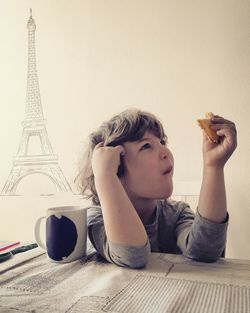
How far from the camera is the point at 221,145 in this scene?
553 mm

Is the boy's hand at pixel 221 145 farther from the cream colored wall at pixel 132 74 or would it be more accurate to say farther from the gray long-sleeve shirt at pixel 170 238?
the cream colored wall at pixel 132 74

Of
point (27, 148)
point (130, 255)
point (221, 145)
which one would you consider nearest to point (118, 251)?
point (130, 255)

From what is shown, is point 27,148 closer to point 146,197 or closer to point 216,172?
point 146,197

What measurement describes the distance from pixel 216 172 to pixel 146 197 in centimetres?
15

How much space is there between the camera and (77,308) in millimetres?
312

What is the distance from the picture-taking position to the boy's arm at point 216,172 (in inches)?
21.0

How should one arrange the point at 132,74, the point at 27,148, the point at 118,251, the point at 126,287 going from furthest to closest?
the point at 27,148, the point at 132,74, the point at 118,251, the point at 126,287

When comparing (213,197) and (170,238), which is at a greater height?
(213,197)

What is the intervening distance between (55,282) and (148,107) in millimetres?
1115

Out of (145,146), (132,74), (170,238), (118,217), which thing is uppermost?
(132,74)

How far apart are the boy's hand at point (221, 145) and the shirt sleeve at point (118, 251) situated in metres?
0.19

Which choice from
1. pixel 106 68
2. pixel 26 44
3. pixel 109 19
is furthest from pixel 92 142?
pixel 26 44

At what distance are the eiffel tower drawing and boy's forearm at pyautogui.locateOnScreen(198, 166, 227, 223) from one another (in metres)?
1.11

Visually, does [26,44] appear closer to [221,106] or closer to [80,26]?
[80,26]
